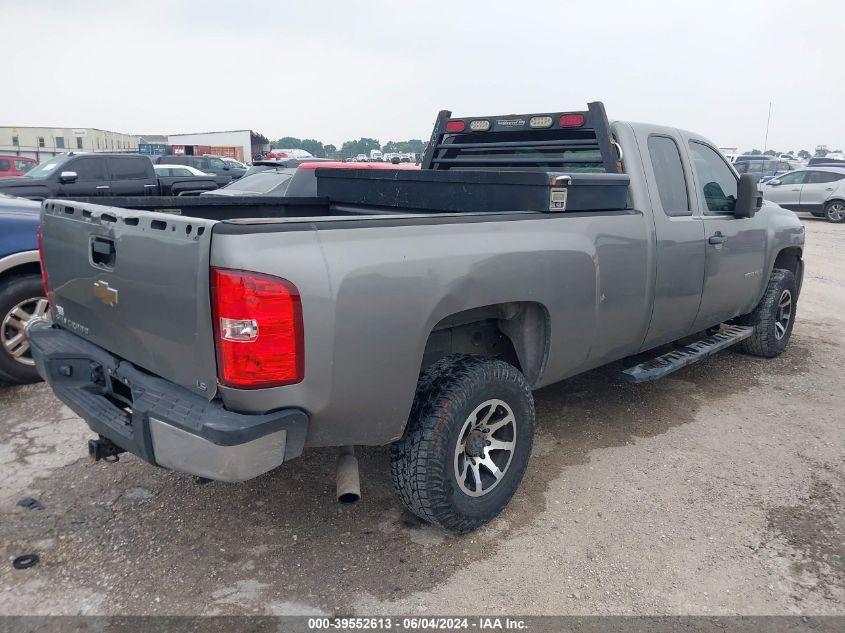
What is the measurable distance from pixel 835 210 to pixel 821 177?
1.03 metres

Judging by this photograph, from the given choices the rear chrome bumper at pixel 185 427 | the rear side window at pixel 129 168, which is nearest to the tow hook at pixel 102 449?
the rear chrome bumper at pixel 185 427

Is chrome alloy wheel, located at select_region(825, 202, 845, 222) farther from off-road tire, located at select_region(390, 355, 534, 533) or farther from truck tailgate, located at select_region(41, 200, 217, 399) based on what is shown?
truck tailgate, located at select_region(41, 200, 217, 399)

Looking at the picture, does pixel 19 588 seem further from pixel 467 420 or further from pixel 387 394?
pixel 467 420

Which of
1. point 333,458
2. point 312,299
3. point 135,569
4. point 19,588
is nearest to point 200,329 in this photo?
point 312,299

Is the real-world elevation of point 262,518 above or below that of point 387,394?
below

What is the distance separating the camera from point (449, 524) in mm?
3051

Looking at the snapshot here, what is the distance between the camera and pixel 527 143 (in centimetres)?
469

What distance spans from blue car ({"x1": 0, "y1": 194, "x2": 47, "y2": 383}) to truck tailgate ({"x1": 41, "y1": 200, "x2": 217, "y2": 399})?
186 centimetres

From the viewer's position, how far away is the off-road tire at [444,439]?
2.90 metres

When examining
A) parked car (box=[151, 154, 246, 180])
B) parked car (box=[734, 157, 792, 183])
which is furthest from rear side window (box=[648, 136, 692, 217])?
parked car (box=[734, 157, 792, 183])

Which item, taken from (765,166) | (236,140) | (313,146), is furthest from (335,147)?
(765,166)

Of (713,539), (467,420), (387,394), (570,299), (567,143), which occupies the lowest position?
(713,539)

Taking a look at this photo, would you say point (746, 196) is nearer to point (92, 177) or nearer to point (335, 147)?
point (92, 177)

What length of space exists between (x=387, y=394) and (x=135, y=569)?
4.48 feet
